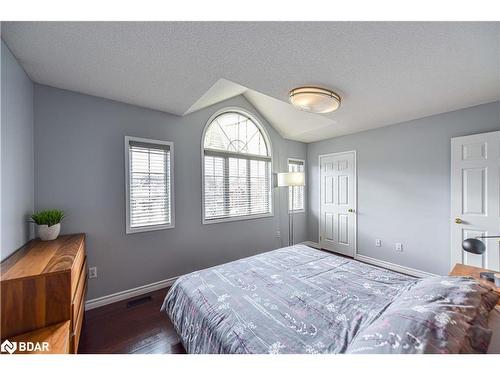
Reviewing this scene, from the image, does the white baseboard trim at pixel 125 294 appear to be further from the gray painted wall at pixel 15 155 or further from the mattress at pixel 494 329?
the mattress at pixel 494 329

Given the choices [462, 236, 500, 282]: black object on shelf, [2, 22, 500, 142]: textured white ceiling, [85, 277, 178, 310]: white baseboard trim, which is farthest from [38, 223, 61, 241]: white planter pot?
[462, 236, 500, 282]: black object on shelf

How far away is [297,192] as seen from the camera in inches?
174

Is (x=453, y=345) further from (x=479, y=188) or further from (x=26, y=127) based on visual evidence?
(x=26, y=127)

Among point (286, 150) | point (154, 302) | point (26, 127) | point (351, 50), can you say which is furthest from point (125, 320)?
point (286, 150)

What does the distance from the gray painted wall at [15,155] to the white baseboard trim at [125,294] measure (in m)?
0.95

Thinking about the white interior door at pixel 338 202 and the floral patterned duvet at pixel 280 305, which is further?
the white interior door at pixel 338 202

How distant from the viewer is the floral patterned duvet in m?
1.05

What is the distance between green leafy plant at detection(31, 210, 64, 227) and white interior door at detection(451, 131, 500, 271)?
14.6 feet

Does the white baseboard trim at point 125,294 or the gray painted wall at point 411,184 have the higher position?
the gray painted wall at point 411,184

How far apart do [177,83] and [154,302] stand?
2.43 meters

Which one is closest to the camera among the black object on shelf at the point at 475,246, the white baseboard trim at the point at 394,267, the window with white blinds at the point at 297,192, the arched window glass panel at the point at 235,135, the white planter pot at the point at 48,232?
the black object on shelf at the point at 475,246

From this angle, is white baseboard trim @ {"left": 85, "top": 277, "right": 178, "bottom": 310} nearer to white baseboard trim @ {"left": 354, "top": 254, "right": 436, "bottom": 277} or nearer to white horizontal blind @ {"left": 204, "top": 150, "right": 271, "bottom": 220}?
white horizontal blind @ {"left": 204, "top": 150, "right": 271, "bottom": 220}

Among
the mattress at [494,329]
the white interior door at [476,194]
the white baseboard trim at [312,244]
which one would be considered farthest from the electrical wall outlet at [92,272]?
the white interior door at [476,194]

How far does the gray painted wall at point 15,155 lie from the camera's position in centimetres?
140
